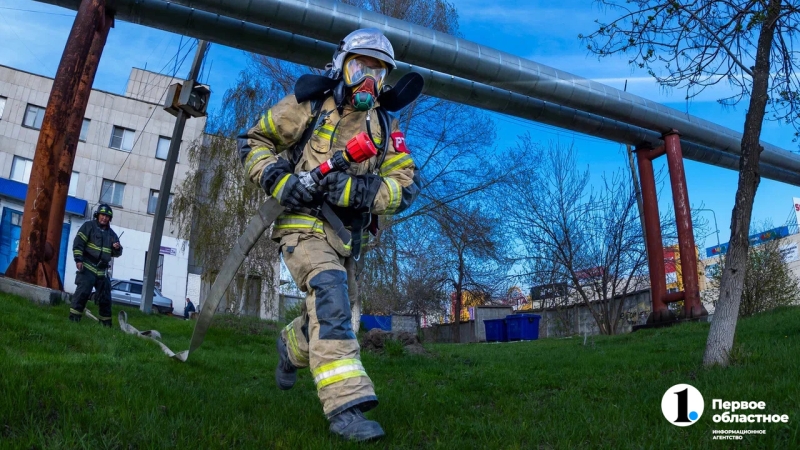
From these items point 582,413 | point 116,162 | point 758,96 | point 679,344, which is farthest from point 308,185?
point 116,162

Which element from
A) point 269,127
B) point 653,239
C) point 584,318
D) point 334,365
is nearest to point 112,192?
point 584,318

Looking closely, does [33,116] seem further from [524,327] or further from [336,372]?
[336,372]

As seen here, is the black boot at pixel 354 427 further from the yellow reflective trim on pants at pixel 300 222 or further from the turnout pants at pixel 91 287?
the turnout pants at pixel 91 287

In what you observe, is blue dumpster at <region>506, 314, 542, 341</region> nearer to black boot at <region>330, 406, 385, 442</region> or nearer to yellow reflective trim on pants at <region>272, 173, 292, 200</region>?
yellow reflective trim on pants at <region>272, 173, 292, 200</region>

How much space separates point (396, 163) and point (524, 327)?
17.1 meters

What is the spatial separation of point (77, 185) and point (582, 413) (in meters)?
34.9

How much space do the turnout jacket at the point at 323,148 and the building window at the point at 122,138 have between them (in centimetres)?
3460

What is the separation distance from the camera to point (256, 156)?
12.2ft

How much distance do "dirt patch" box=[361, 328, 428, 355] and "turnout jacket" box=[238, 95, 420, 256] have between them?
5537 mm

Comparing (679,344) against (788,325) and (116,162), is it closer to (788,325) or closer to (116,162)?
(788,325)

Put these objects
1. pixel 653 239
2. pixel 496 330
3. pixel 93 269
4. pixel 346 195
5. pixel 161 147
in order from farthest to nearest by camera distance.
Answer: pixel 161 147, pixel 496 330, pixel 653 239, pixel 93 269, pixel 346 195

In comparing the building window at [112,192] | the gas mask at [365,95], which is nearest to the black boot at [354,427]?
the gas mask at [365,95]

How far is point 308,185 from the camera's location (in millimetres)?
3500

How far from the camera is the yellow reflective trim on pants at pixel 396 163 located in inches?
153
